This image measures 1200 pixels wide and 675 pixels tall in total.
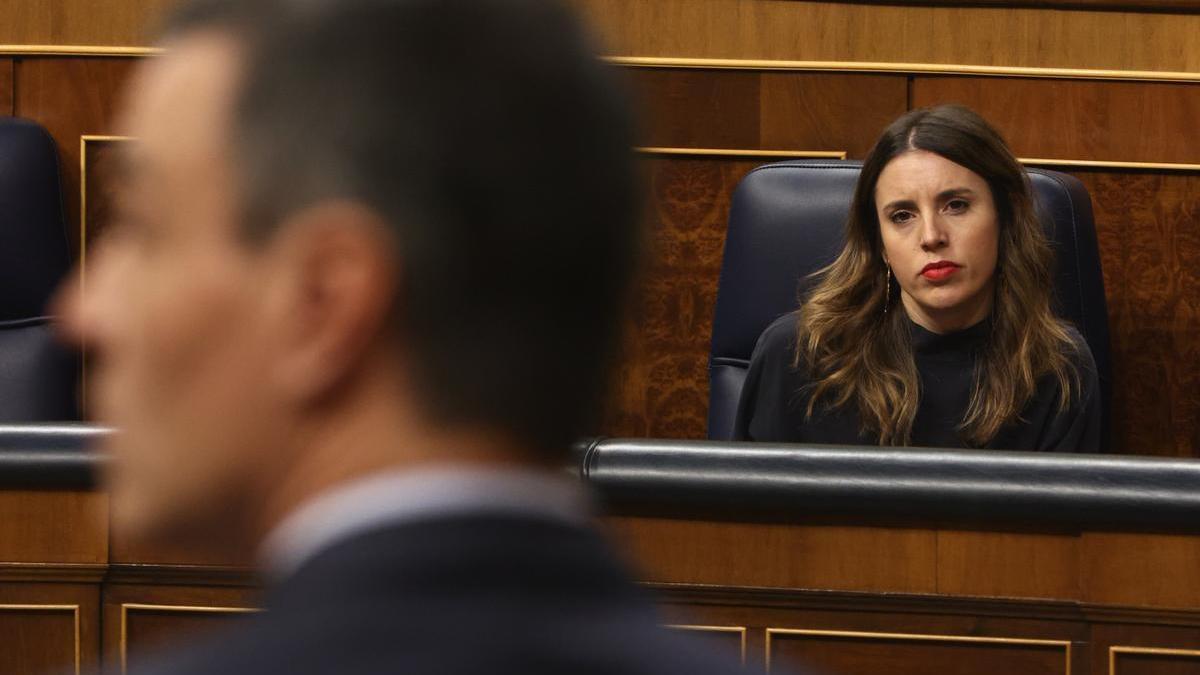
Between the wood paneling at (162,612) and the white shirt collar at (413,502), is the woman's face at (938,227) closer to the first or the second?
the wood paneling at (162,612)

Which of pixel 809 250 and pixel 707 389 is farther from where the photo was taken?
pixel 707 389

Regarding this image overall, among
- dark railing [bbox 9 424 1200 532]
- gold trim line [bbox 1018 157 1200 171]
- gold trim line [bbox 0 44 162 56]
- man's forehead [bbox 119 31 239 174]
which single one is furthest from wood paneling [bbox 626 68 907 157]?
man's forehead [bbox 119 31 239 174]

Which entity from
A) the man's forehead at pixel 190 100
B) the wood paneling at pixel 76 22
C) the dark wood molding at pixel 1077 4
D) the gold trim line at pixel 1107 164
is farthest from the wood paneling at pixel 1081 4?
the man's forehead at pixel 190 100

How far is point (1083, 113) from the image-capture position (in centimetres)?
178

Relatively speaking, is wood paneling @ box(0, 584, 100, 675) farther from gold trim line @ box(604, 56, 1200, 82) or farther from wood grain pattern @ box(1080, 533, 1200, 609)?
gold trim line @ box(604, 56, 1200, 82)

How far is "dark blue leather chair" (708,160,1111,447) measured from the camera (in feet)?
5.08

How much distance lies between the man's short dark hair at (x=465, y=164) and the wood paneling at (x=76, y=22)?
1641mm

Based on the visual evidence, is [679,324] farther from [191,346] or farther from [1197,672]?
[191,346]

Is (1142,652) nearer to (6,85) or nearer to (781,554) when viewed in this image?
(781,554)

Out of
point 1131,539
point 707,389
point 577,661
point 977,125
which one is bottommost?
point 577,661

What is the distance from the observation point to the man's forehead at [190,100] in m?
0.29

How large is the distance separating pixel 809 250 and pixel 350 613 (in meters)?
1.35

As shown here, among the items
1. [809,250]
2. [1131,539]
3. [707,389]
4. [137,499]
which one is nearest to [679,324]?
[707,389]

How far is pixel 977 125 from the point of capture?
152 centimetres
